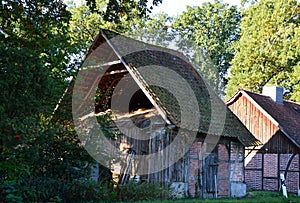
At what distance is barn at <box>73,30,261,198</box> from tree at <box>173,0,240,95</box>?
2121cm

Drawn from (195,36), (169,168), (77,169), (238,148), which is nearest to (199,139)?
(169,168)

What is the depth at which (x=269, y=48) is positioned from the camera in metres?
30.9

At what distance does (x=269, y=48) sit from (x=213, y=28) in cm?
983

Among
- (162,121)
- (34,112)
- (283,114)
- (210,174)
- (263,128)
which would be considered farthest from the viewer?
(283,114)

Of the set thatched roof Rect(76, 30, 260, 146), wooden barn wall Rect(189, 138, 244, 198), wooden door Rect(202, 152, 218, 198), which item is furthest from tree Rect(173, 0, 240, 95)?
wooden door Rect(202, 152, 218, 198)

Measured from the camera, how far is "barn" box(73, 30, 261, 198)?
15.7m

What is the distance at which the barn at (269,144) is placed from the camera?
2295cm

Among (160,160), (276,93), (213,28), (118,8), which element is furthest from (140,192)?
(213,28)

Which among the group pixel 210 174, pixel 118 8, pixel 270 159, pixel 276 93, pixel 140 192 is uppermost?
pixel 276 93

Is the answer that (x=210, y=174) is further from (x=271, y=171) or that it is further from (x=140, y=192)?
(x=271, y=171)

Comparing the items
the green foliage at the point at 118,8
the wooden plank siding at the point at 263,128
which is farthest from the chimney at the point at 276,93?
the green foliage at the point at 118,8

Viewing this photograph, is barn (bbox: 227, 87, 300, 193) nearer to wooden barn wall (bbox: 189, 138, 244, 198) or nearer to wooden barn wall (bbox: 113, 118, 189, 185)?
wooden barn wall (bbox: 189, 138, 244, 198)

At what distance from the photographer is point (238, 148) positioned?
729 inches

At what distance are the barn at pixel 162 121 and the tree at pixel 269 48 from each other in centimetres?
1305
